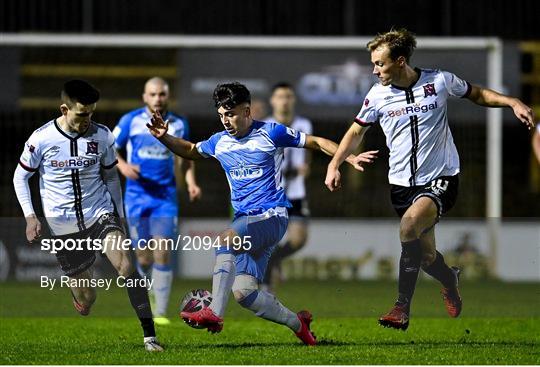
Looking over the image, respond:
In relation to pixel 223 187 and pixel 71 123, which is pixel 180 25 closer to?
pixel 223 187

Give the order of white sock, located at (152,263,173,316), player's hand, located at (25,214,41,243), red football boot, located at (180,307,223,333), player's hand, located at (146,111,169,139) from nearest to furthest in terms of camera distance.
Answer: red football boot, located at (180,307,223,333) → player's hand, located at (146,111,169,139) → player's hand, located at (25,214,41,243) → white sock, located at (152,263,173,316)

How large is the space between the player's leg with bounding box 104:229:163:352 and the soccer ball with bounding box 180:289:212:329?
0.38 meters

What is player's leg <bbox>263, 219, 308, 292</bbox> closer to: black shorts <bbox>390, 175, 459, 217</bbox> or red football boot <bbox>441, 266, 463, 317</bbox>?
red football boot <bbox>441, 266, 463, 317</bbox>

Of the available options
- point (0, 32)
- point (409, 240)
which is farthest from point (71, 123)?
point (0, 32)

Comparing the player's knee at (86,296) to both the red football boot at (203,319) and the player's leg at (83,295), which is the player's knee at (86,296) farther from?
the red football boot at (203,319)

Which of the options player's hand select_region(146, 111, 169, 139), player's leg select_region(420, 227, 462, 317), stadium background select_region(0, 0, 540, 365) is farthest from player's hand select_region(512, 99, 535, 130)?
stadium background select_region(0, 0, 540, 365)

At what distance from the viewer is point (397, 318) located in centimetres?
911

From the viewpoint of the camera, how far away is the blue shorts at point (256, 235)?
29.6 feet

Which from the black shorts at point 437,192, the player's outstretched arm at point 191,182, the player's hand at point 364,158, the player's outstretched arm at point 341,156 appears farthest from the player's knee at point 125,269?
the player's outstretched arm at point 191,182

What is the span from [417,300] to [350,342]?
760mm

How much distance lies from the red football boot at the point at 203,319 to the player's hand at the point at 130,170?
9.35 feet

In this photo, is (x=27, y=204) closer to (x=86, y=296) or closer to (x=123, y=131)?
(x=86, y=296)

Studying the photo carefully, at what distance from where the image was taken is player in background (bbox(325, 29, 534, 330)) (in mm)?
8969

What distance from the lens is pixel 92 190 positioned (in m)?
9.34
